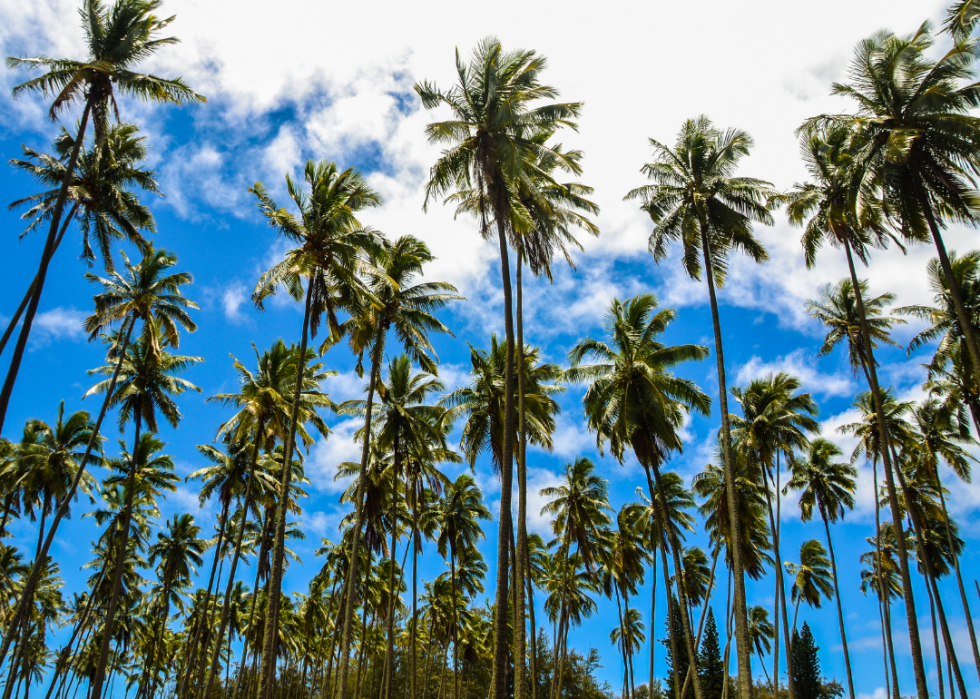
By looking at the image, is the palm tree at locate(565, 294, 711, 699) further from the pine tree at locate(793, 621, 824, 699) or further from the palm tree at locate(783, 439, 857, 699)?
the pine tree at locate(793, 621, 824, 699)

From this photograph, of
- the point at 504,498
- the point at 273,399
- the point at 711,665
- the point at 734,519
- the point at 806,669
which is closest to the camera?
the point at 504,498

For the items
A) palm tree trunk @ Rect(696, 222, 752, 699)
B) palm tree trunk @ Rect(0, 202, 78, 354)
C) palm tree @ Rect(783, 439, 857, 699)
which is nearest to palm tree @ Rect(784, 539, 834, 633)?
palm tree @ Rect(783, 439, 857, 699)

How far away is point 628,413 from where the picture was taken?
78.8 feet

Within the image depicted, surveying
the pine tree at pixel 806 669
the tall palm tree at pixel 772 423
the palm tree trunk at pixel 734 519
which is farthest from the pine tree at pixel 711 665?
the palm tree trunk at pixel 734 519

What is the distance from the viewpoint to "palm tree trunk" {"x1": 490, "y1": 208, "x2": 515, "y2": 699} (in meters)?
14.9

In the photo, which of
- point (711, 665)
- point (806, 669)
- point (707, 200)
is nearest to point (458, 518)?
point (707, 200)

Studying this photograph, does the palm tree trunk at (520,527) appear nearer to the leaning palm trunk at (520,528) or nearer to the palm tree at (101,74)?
the leaning palm trunk at (520,528)

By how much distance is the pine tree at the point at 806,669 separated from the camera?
2580 inches

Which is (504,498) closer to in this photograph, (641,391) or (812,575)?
(641,391)

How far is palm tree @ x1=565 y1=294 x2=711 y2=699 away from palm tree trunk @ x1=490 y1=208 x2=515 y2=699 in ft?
24.8

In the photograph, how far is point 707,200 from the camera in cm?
2223

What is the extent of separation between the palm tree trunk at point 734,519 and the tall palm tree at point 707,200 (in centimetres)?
4

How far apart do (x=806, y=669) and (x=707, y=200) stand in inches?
2603

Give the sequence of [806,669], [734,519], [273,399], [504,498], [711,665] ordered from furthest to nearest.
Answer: [806,669], [711,665], [273,399], [734,519], [504,498]
